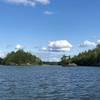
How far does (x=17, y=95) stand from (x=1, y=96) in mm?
2141

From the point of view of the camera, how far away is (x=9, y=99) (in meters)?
44.9

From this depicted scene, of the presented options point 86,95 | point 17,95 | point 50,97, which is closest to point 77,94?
point 86,95

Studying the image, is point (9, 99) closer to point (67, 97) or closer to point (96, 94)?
point (67, 97)

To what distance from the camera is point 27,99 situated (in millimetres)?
44750

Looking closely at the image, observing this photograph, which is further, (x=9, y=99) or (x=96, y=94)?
(x=96, y=94)

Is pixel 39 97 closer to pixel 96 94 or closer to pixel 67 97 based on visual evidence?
pixel 67 97

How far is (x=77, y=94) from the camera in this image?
50.8 metres

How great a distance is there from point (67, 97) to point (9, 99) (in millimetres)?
7660

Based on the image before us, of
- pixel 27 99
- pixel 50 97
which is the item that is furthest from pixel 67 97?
pixel 27 99

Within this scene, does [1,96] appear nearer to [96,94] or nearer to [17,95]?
[17,95]

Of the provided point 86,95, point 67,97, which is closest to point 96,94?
point 86,95

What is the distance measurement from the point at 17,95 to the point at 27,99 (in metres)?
4.39

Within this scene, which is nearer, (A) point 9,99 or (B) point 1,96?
(A) point 9,99

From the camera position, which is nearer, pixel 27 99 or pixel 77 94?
pixel 27 99
